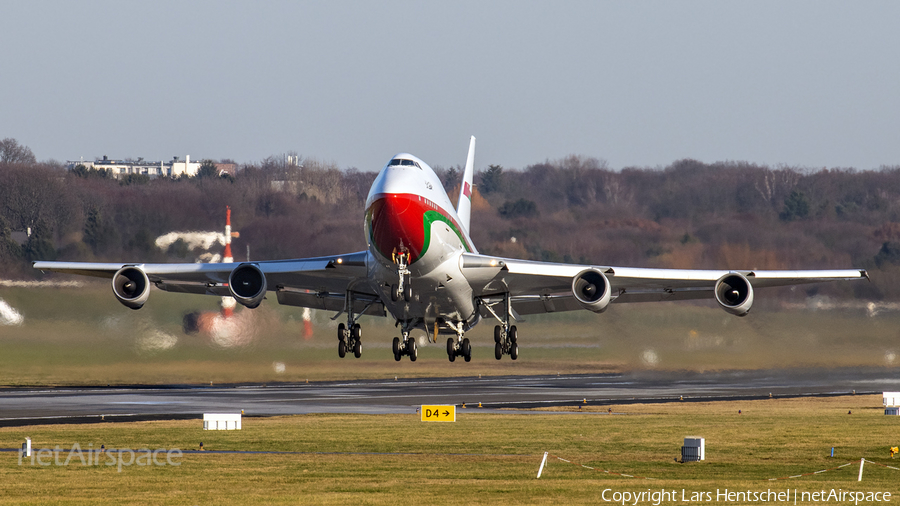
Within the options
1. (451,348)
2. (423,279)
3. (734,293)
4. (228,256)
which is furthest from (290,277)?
(228,256)

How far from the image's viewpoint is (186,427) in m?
64.2

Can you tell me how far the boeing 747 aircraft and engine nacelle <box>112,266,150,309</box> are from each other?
0.12 feet

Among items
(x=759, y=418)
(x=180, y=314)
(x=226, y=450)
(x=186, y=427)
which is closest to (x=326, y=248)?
(x=180, y=314)

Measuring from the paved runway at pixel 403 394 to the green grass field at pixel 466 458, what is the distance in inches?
123

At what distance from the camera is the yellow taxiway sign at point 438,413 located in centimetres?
6414

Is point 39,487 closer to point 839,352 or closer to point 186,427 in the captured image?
point 186,427

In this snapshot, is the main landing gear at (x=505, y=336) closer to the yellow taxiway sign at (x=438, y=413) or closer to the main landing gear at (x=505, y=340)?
the main landing gear at (x=505, y=340)

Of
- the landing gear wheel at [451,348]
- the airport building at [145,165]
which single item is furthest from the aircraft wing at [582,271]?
the airport building at [145,165]

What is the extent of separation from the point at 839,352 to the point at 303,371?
3528 cm

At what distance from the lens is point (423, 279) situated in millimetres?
41156

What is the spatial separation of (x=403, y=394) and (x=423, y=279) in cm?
4615

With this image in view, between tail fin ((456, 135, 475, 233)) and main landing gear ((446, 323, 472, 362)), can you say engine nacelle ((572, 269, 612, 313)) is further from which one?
tail fin ((456, 135, 475, 233))

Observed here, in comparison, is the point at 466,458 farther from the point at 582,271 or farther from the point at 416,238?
the point at 416,238

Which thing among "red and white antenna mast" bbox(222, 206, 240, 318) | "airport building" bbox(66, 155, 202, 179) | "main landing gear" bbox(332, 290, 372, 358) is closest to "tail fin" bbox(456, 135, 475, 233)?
"main landing gear" bbox(332, 290, 372, 358)
